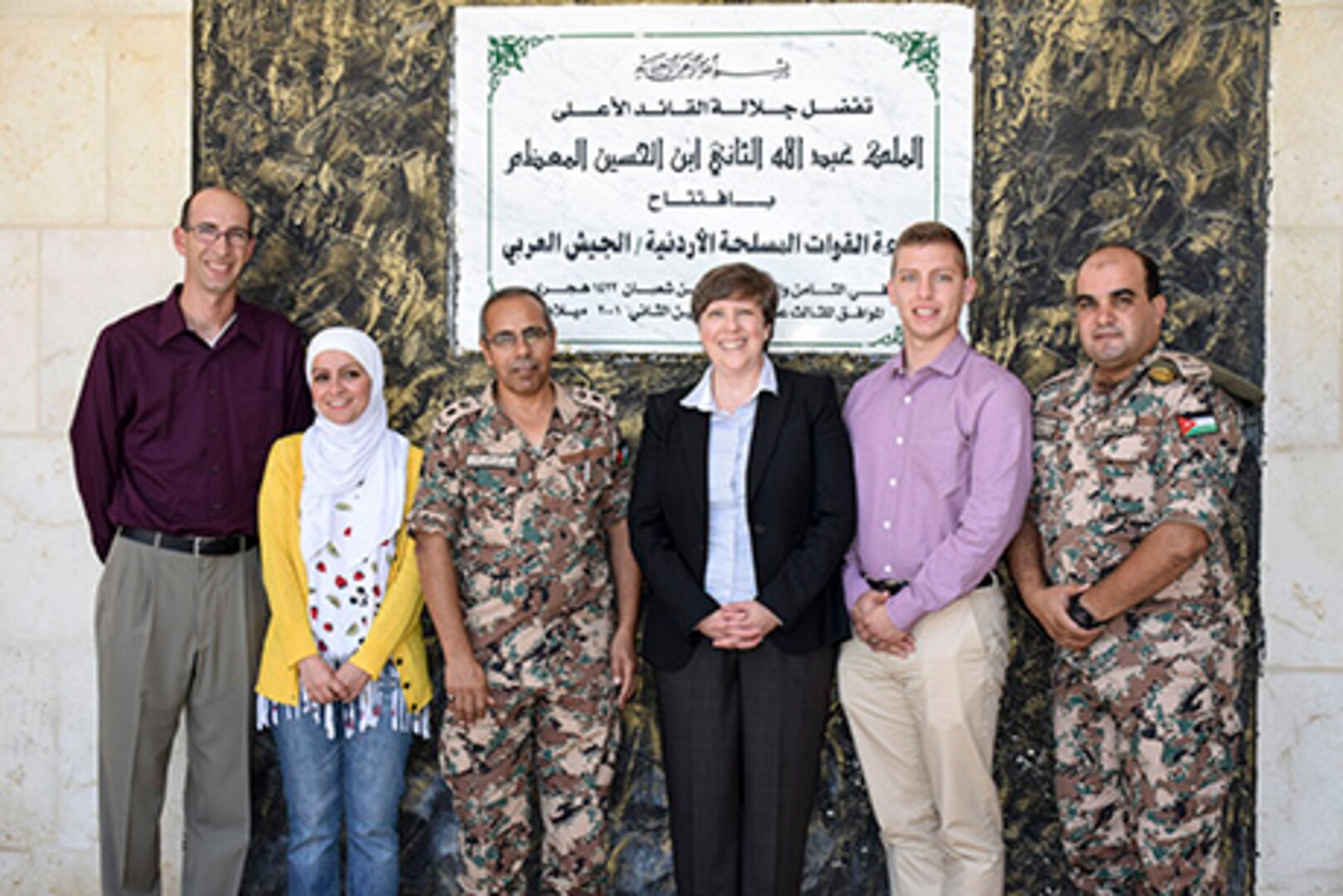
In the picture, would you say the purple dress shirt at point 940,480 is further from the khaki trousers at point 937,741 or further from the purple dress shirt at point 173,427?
the purple dress shirt at point 173,427

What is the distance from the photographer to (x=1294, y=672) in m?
3.66

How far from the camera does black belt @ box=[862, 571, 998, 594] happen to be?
10.2 ft

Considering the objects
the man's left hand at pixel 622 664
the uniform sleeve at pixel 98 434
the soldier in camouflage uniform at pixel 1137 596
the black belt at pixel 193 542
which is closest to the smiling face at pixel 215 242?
the uniform sleeve at pixel 98 434

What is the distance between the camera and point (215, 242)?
342 cm

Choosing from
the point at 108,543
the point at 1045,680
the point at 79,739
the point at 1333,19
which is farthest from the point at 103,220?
the point at 1333,19

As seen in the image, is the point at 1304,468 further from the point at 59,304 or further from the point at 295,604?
the point at 59,304

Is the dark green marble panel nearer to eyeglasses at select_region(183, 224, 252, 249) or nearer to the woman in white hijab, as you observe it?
eyeglasses at select_region(183, 224, 252, 249)

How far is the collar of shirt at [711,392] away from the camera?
3.15m

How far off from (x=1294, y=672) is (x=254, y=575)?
3.16 m

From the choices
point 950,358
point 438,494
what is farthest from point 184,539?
point 950,358

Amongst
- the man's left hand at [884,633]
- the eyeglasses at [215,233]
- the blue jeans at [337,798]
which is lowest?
the blue jeans at [337,798]

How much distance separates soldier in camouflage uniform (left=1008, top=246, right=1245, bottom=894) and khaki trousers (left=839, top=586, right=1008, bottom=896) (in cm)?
23

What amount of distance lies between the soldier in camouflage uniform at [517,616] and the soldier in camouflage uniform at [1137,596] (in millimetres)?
1245

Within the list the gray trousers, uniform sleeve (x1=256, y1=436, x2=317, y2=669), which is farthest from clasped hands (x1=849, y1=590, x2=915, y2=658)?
the gray trousers
